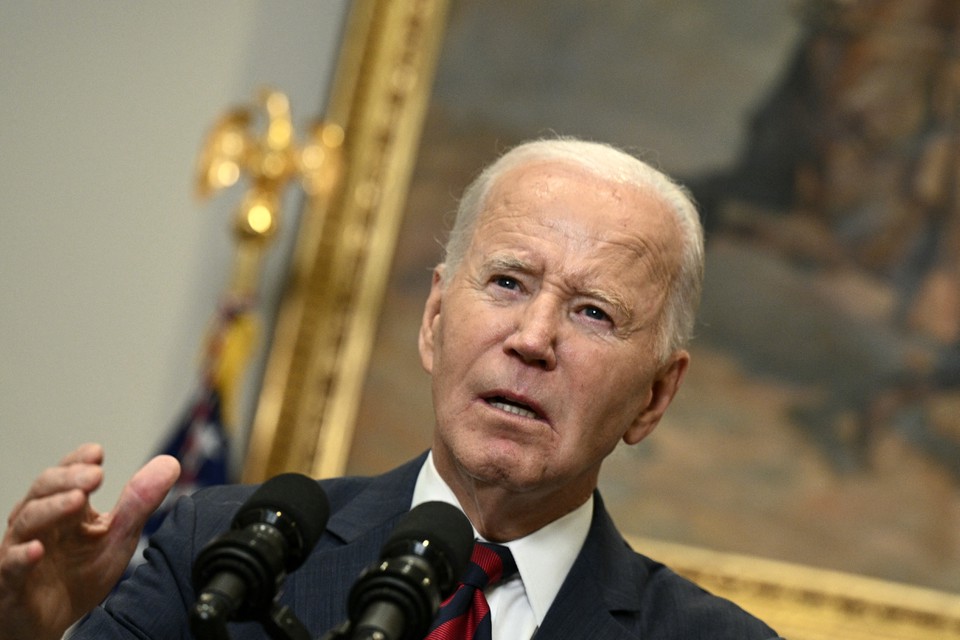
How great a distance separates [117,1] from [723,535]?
4220 mm

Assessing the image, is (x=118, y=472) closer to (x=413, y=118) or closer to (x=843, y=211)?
(x=413, y=118)

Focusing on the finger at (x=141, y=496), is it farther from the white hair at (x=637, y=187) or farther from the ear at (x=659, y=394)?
the ear at (x=659, y=394)

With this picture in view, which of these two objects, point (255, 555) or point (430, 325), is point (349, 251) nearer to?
point (430, 325)

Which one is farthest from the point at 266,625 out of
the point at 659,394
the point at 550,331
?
the point at 659,394

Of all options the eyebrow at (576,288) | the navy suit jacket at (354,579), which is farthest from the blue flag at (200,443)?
the eyebrow at (576,288)

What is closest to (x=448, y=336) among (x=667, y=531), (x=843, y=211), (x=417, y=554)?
(x=417, y=554)

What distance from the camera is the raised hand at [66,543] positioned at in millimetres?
2229

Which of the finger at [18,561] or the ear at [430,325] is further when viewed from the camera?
the ear at [430,325]

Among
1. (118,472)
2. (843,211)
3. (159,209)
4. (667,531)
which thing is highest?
(843,211)

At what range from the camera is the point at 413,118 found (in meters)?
7.28

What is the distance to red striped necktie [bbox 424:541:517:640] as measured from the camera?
2.66m

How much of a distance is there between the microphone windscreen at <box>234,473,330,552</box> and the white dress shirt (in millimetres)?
652

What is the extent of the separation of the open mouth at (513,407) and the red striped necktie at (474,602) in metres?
0.30

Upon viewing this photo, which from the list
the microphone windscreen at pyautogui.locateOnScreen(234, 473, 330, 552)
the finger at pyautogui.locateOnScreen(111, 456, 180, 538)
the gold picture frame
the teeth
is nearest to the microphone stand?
the microphone windscreen at pyautogui.locateOnScreen(234, 473, 330, 552)
